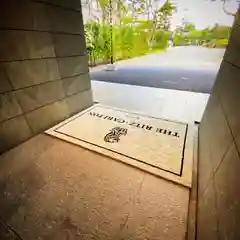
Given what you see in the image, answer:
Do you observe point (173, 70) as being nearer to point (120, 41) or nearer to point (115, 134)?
point (120, 41)

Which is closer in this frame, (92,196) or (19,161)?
(92,196)

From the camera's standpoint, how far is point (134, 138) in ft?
5.64

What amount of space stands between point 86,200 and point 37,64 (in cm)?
149

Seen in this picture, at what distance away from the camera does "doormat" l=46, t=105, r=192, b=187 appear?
1333 millimetres

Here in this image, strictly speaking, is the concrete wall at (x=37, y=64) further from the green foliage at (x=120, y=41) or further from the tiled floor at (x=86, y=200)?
the green foliage at (x=120, y=41)

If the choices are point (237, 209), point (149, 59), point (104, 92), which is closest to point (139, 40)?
point (149, 59)

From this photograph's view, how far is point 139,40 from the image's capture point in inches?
202

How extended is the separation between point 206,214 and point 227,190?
27 cm

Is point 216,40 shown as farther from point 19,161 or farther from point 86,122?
point 19,161

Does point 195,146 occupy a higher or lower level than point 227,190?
lower

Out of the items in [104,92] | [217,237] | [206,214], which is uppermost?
[217,237]

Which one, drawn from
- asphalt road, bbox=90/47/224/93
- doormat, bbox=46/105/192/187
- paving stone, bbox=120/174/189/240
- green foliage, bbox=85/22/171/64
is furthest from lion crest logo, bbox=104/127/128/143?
green foliage, bbox=85/22/171/64

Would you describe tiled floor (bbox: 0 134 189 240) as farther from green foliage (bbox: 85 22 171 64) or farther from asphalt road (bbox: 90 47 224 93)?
green foliage (bbox: 85 22 171 64)

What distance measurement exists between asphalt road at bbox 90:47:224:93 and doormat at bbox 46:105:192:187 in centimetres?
192
